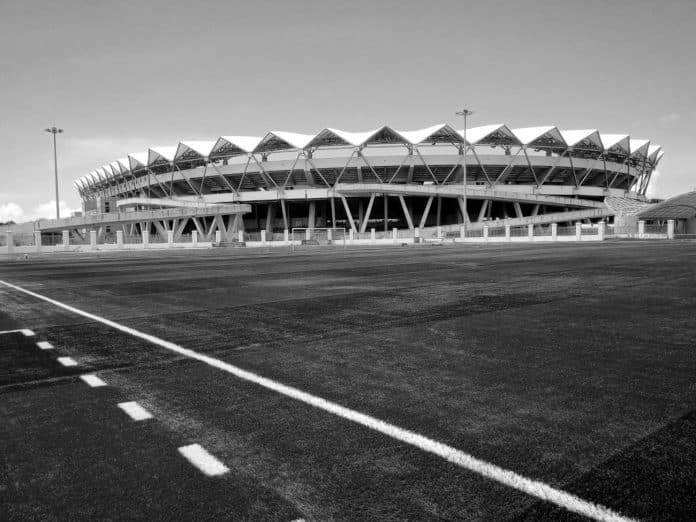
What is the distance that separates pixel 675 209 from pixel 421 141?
3230 cm

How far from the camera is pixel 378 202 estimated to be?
8281cm

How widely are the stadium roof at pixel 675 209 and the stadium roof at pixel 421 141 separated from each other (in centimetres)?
1925

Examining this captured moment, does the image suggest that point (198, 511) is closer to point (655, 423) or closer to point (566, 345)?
point (655, 423)

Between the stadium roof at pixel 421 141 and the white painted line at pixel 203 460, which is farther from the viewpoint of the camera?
the stadium roof at pixel 421 141

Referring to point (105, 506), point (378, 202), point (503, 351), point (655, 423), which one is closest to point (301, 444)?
point (105, 506)

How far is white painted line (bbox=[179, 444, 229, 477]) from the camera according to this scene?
3.09 metres

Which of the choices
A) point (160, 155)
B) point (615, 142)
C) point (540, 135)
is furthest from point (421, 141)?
point (160, 155)

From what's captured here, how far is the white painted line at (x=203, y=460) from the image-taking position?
10.1 ft

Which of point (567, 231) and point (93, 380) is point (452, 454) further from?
point (567, 231)

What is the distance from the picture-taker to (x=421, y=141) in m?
75.1

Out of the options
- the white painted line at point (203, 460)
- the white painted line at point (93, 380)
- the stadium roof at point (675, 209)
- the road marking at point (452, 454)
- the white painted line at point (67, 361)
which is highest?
the stadium roof at point (675, 209)

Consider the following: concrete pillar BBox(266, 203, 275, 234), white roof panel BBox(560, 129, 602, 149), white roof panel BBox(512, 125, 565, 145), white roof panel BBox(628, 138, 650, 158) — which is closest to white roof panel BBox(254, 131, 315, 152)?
concrete pillar BBox(266, 203, 275, 234)

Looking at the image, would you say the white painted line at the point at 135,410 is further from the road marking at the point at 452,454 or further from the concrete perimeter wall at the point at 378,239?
the concrete perimeter wall at the point at 378,239

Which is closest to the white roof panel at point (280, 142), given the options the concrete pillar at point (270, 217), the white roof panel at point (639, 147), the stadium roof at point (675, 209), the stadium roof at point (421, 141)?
the stadium roof at point (421, 141)
